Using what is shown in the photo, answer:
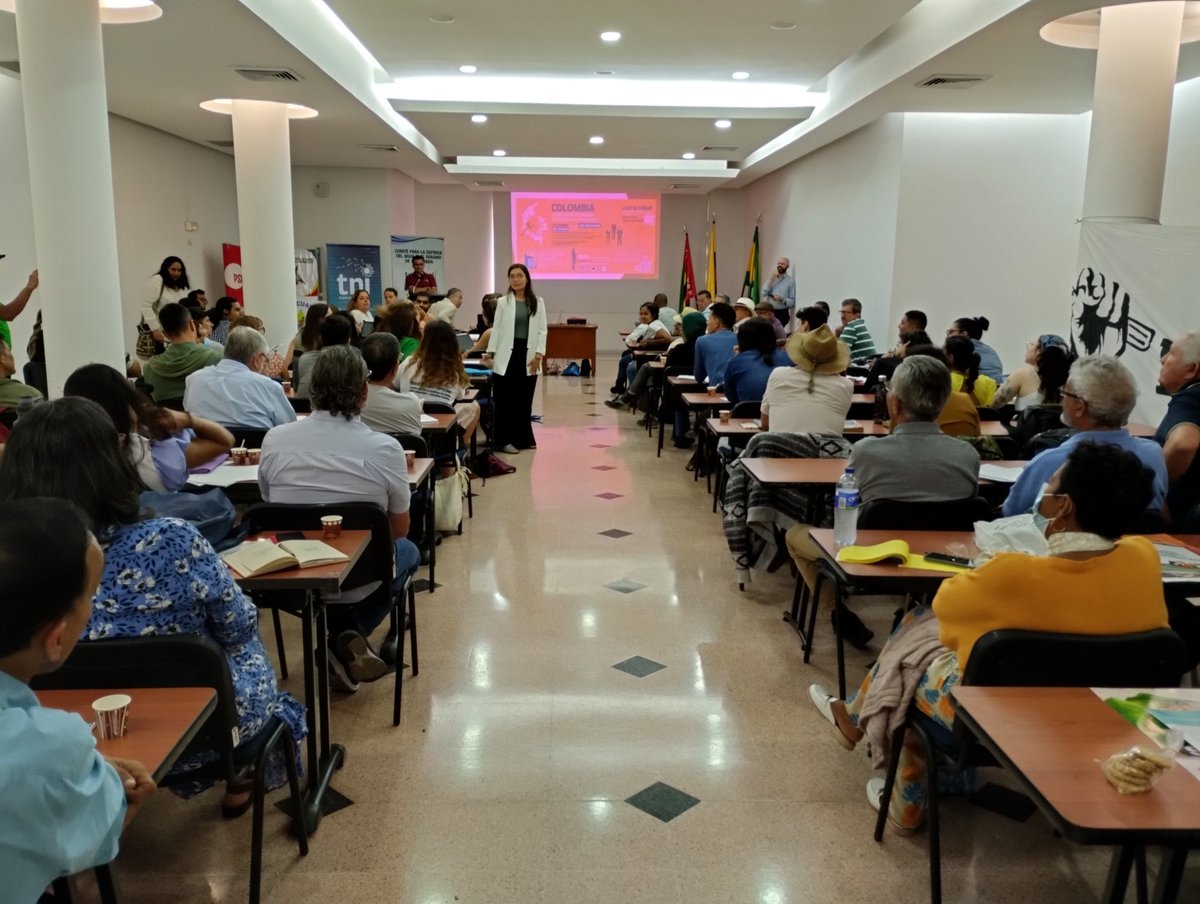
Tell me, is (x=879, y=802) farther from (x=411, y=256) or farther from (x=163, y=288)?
(x=411, y=256)

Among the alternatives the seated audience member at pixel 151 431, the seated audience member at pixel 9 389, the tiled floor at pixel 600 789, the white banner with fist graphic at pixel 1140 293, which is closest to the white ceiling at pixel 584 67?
the white banner with fist graphic at pixel 1140 293

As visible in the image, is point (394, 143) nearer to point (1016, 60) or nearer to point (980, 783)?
point (1016, 60)

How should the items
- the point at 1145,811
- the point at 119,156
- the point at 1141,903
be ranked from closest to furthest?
the point at 1145,811, the point at 1141,903, the point at 119,156

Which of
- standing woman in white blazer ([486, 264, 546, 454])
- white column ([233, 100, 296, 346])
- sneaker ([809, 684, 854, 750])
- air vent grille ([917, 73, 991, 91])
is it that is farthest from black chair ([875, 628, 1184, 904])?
white column ([233, 100, 296, 346])

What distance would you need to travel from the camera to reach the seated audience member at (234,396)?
441 cm

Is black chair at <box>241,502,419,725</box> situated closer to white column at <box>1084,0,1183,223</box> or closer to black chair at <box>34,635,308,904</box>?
black chair at <box>34,635,308,904</box>

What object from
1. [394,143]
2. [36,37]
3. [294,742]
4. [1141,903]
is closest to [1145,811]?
[1141,903]

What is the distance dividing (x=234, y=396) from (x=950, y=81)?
6319 millimetres

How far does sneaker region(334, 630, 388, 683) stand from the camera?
3209 millimetres

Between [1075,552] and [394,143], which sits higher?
[394,143]

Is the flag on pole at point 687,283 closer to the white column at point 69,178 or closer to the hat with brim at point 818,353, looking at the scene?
the hat with brim at point 818,353

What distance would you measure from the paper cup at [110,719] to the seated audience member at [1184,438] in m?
3.25

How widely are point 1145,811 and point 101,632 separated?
1.97 m

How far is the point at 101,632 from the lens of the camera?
191 centimetres
